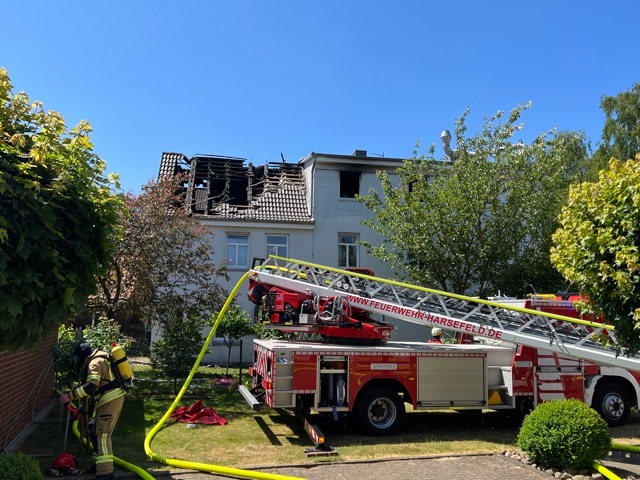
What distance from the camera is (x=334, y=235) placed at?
21.3 meters

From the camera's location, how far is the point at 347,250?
21516mm

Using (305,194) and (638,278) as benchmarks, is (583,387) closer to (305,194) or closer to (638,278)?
(638,278)

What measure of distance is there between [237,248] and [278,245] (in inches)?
62.4

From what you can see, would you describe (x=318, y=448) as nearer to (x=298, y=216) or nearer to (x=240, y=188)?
(x=298, y=216)

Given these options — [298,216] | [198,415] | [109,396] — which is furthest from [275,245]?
[109,396]

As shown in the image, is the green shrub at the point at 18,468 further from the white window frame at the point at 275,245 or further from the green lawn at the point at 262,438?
the white window frame at the point at 275,245

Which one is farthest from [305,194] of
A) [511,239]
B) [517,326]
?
[517,326]

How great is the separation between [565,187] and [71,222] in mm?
18473

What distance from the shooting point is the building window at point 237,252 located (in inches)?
813

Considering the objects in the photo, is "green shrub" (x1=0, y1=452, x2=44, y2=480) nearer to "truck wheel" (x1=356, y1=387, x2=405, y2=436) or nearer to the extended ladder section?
"truck wheel" (x1=356, y1=387, x2=405, y2=436)

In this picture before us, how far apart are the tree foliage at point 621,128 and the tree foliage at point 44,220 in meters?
26.5

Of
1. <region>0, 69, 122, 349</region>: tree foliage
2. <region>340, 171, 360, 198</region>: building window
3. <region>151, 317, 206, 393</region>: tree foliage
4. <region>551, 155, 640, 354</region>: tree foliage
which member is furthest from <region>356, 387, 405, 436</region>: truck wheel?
<region>340, 171, 360, 198</region>: building window

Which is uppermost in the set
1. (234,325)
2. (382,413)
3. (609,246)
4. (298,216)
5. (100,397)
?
(298,216)

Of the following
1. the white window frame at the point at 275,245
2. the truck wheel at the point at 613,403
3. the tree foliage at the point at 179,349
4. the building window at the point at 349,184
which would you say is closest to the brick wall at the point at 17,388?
the tree foliage at the point at 179,349
